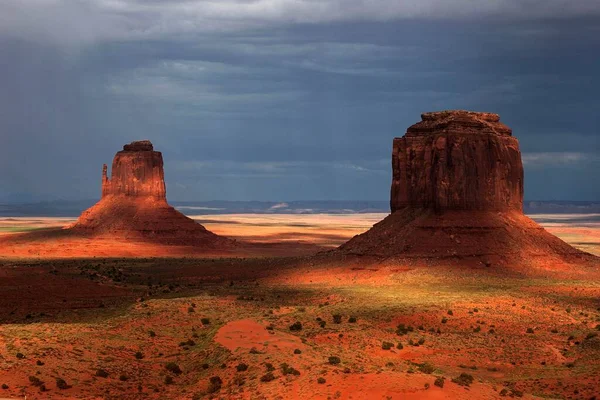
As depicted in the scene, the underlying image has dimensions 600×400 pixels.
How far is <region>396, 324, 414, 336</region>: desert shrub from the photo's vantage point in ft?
130

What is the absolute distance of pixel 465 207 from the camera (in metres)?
65.6

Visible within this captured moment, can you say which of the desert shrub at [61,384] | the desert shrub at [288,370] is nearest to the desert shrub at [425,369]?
the desert shrub at [288,370]

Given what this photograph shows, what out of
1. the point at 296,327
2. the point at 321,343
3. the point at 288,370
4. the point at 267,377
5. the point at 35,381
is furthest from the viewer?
the point at 296,327

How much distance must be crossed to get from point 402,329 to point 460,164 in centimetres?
2668

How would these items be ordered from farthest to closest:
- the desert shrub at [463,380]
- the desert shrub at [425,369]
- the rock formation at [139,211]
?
the rock formation at [139,211]
the desert shrub at [425,369]
the desert shrub at [463,380]

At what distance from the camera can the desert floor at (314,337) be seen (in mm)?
28250

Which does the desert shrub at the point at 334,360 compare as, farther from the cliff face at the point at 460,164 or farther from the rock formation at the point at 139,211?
the rock formation at the point at 139,211

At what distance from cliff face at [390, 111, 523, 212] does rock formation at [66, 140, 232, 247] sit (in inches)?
1826

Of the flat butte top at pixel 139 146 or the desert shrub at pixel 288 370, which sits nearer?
the desert shrub at pixel 288 370

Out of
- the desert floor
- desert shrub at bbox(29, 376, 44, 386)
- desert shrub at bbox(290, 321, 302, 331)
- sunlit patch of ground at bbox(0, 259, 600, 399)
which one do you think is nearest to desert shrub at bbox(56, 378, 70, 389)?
the desert floor

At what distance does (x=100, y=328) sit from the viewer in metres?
38.8

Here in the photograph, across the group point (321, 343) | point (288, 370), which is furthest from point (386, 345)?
point (288, 370)

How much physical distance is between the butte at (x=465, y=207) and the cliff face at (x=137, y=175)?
5006 cm

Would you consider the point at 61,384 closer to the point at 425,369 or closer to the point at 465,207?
the point at 425,369
